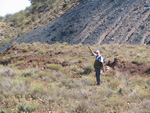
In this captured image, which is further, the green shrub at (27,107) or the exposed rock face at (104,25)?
the exposed rock face at (104,25)

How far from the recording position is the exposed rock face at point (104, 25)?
73.3ft

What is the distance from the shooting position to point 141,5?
25500 millimetres

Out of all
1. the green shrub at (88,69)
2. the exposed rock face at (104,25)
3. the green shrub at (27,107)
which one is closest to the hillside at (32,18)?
the exposed rock face at (104,25)

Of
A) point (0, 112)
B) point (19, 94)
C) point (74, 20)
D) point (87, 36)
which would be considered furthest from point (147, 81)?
point (74, 20)

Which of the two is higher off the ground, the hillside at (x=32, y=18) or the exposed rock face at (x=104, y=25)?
the hillside at (x=32, y=18)

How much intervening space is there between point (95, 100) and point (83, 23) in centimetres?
2306

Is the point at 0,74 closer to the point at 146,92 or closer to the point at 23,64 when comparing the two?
the point at 23,64

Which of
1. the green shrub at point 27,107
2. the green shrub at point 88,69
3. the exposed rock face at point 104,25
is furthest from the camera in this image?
the exposed rock face at point 104,25

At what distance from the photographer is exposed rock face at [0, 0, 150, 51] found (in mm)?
22348

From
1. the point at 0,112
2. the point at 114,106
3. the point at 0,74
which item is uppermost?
the point at 0,74

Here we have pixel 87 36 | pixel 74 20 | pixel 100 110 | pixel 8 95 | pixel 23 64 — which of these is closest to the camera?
pixel 100 110

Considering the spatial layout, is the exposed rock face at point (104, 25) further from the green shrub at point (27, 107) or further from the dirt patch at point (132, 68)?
the green shrub at point (27, 107)

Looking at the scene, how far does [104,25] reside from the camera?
25.4m

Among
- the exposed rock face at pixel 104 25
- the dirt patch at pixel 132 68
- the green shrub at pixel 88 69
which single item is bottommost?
the dirt patch at pixel 132 68
